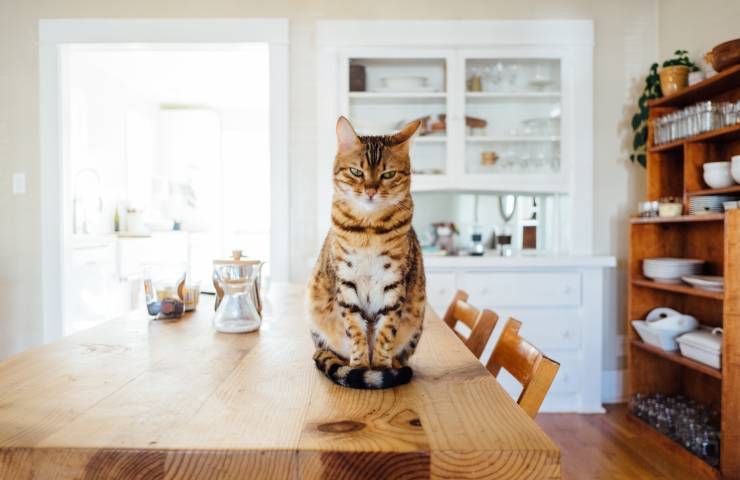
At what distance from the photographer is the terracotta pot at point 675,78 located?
2633 millimetres

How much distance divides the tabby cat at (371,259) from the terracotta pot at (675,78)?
2401mm

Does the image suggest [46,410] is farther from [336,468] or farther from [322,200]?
[322,200]

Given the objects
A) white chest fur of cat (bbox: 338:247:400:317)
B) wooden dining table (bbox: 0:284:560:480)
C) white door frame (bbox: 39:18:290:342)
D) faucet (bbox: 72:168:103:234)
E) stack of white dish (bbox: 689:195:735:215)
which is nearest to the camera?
wooden dining table (bbox: 0:284:560:480)

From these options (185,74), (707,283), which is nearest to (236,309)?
(707,283)

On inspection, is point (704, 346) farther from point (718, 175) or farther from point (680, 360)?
point (718, 175)

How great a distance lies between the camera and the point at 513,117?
10.4 feet

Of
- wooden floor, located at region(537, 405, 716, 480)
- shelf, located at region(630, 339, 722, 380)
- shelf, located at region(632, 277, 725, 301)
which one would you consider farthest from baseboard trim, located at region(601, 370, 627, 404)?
shelf, located at region(632, 277, 725, 301)

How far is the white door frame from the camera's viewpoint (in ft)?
9.95

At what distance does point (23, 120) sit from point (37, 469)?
125 inches

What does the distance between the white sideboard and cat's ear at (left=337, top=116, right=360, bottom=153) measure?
79.9 inches

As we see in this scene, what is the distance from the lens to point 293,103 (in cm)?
308

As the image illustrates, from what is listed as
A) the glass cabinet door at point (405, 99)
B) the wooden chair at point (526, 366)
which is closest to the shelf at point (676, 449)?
the wooden chair at point (526, 366)

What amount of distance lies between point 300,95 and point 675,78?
78.6 inches

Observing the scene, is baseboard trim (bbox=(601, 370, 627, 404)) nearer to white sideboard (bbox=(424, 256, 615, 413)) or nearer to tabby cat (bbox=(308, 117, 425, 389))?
white sideboard (bbox=(424, 256, 615, 413))
